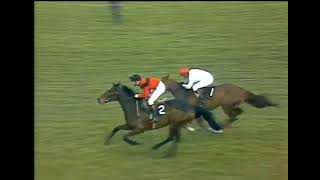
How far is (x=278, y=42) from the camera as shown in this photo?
9156mm

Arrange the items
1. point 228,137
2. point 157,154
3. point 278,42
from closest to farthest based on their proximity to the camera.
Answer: point 157,154 → point 228,137 → point 278,42

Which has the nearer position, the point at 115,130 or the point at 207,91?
the point at 115,130

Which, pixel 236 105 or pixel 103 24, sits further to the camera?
pixel 103 24

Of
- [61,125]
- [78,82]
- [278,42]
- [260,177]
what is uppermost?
[278,42]

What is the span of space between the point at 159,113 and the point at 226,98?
1.02m

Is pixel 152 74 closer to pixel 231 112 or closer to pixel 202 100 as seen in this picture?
pixel 231 112

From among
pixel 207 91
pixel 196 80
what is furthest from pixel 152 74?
pixel 196 80

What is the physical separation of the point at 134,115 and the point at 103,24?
5.46 meters

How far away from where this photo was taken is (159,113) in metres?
5.05

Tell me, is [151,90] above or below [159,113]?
above

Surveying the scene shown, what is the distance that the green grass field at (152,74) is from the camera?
5.10 meters

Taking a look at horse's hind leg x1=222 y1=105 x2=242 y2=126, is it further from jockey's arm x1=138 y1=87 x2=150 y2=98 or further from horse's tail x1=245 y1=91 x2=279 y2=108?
jockey's arm x1=138 y1=87 x2=150 y2=98

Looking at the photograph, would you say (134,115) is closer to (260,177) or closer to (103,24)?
(260,177)
